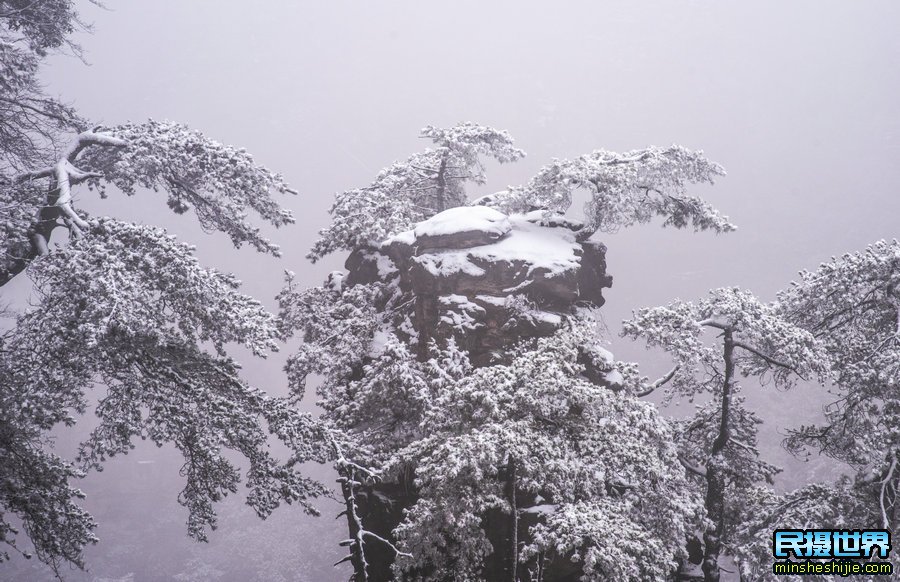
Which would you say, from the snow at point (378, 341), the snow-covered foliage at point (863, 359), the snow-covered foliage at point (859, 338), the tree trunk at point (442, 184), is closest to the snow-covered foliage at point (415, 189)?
the tree trunk at point (442, 184)

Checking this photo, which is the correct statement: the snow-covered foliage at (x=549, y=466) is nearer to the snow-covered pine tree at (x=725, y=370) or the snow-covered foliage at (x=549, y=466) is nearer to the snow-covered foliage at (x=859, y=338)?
the snow-covered pine tree at (x=725, y=370)

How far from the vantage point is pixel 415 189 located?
18.2 metres

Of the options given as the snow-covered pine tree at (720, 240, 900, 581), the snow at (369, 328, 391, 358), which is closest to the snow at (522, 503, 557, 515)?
the snow-covered pine tree at (720, 240, 900, 581)

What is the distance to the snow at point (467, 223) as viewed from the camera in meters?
14.4

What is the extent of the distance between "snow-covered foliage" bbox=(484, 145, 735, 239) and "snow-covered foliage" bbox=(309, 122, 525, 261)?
3.57 metres

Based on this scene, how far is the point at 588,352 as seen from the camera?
1244 cm

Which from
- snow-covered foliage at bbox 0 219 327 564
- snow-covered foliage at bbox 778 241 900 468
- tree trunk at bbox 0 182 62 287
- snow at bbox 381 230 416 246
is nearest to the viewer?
snow-covered foliage at bbox 0 219 327 564

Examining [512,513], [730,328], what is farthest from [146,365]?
[730,328]

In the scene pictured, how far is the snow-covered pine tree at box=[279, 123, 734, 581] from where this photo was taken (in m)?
8.55

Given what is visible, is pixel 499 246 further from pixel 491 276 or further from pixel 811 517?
pixel 811 517

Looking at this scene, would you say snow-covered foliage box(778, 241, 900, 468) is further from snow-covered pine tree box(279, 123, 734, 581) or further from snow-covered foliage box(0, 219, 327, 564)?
snow-covered foliage box(0, 219, 327, 564)

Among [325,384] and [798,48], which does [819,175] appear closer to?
[798,48]

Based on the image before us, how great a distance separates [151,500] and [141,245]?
173 feet

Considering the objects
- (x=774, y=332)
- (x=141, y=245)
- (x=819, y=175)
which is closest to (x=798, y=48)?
(x=819, y=175)
